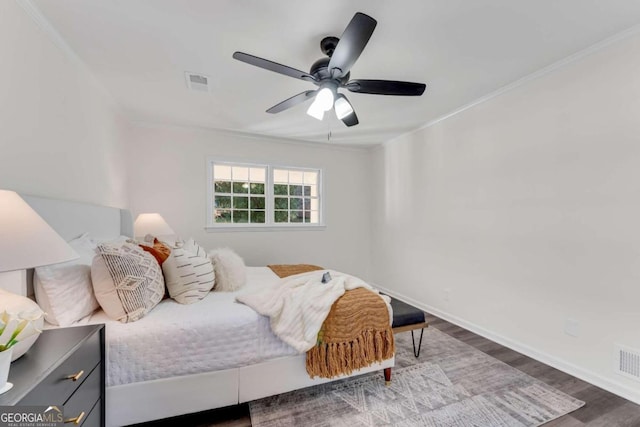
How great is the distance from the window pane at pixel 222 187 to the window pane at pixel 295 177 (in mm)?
1002

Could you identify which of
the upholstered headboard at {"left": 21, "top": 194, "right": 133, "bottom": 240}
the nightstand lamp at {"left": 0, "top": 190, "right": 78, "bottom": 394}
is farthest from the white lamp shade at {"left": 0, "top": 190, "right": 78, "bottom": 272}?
the upholstered headboard at {"left": 21, "top": 194, "right": 133, "bottom": 240}

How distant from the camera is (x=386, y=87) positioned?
1.97 m

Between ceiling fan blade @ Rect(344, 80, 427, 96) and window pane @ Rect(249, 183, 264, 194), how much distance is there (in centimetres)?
273

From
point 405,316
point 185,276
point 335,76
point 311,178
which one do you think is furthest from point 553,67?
point 185,276

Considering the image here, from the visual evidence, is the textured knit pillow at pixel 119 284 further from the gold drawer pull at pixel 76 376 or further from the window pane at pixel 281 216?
the window pane at pixel 281 216

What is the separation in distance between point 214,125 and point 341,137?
73.4 inches

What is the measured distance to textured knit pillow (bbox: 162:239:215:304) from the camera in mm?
1917

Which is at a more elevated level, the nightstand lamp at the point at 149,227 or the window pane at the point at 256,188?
the window pane at the point at 256,188

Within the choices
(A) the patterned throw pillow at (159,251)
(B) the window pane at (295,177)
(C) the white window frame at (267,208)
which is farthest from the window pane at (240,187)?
(A) the patterned throw pillow at (159,251)

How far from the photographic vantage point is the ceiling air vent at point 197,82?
8.14ft

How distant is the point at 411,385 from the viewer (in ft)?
6.85

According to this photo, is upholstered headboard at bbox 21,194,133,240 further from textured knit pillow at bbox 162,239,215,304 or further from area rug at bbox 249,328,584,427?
area rug at bbox 249,328,584,427

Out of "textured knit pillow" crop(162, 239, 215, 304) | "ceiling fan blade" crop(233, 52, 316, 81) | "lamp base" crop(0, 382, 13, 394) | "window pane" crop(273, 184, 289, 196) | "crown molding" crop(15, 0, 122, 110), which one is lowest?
"lamp base" crop(0, 382, 13, 394)

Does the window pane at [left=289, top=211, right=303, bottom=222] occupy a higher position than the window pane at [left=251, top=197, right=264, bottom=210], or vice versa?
the window pane at [left=251, top=197, right=264, bottom=210]
